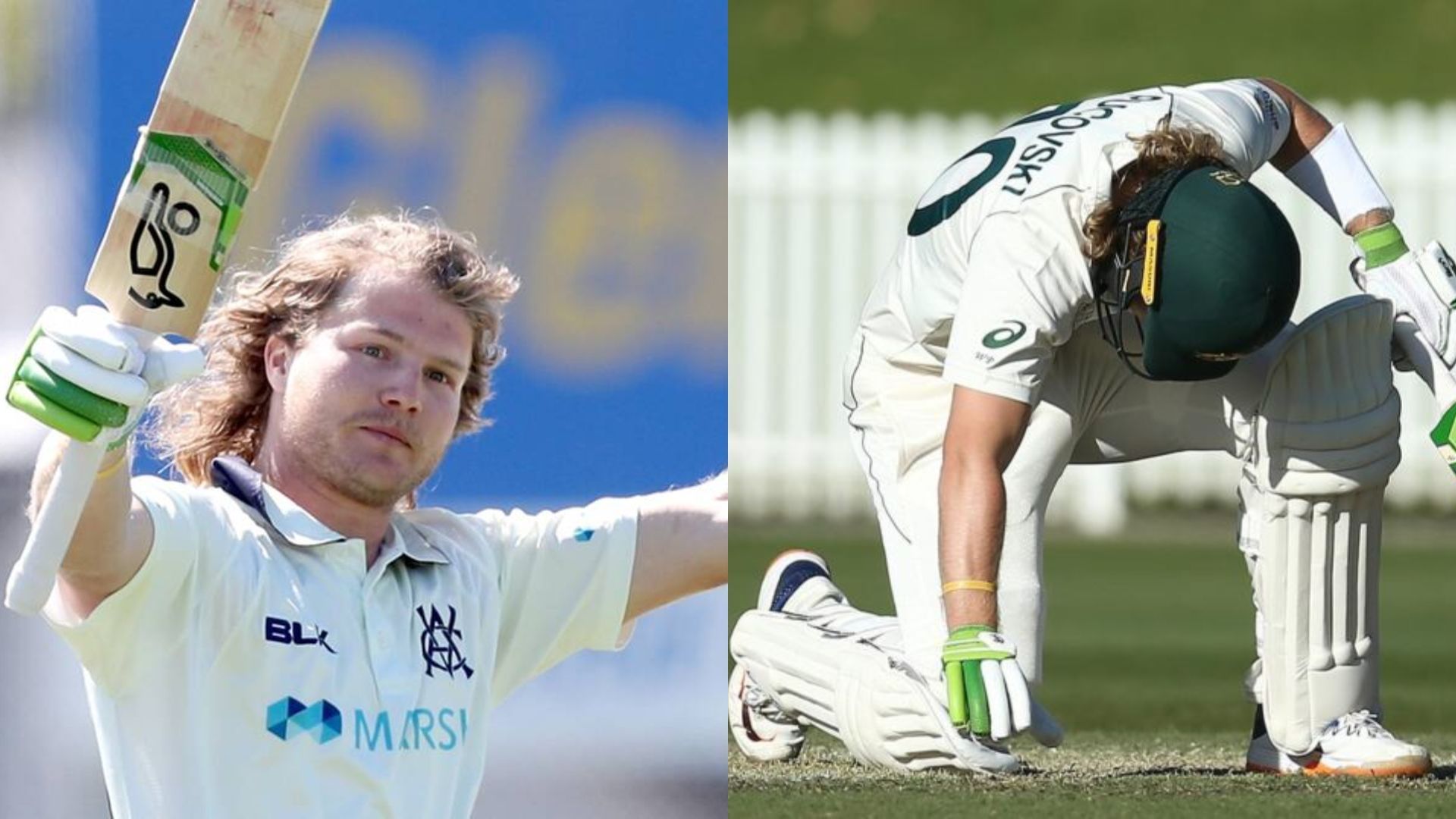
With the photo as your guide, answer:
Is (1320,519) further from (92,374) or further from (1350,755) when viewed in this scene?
(92,374)

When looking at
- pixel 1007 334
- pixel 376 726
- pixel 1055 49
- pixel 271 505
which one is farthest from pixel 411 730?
pixel 1055 49

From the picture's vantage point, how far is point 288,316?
8.30 feet

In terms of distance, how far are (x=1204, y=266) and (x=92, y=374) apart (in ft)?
7.46

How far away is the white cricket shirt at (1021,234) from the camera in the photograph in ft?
13.3

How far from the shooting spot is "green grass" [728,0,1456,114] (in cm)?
1627

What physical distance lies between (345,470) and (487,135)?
1.84 metres

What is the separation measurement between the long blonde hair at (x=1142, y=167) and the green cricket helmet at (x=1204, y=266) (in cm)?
2

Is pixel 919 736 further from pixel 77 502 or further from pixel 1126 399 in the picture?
pixel 77 502

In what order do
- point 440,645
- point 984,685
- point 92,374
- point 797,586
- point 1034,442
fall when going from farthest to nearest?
point 797,586 < point 1034,442 < point 984,685 < point 440,645 < point 92,374

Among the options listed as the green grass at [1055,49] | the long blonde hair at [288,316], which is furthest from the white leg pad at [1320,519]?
the green grass at [1055,49]

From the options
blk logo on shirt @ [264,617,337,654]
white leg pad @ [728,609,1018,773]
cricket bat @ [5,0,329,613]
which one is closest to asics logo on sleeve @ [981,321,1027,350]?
white leg pad @ [728,609,1018,773]

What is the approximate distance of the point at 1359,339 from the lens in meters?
4.38

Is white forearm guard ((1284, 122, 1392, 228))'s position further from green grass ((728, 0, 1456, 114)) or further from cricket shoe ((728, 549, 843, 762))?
green grass ((728, 0, 1456, 114))

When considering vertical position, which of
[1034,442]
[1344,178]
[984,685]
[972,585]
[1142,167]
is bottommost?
[984,685]
